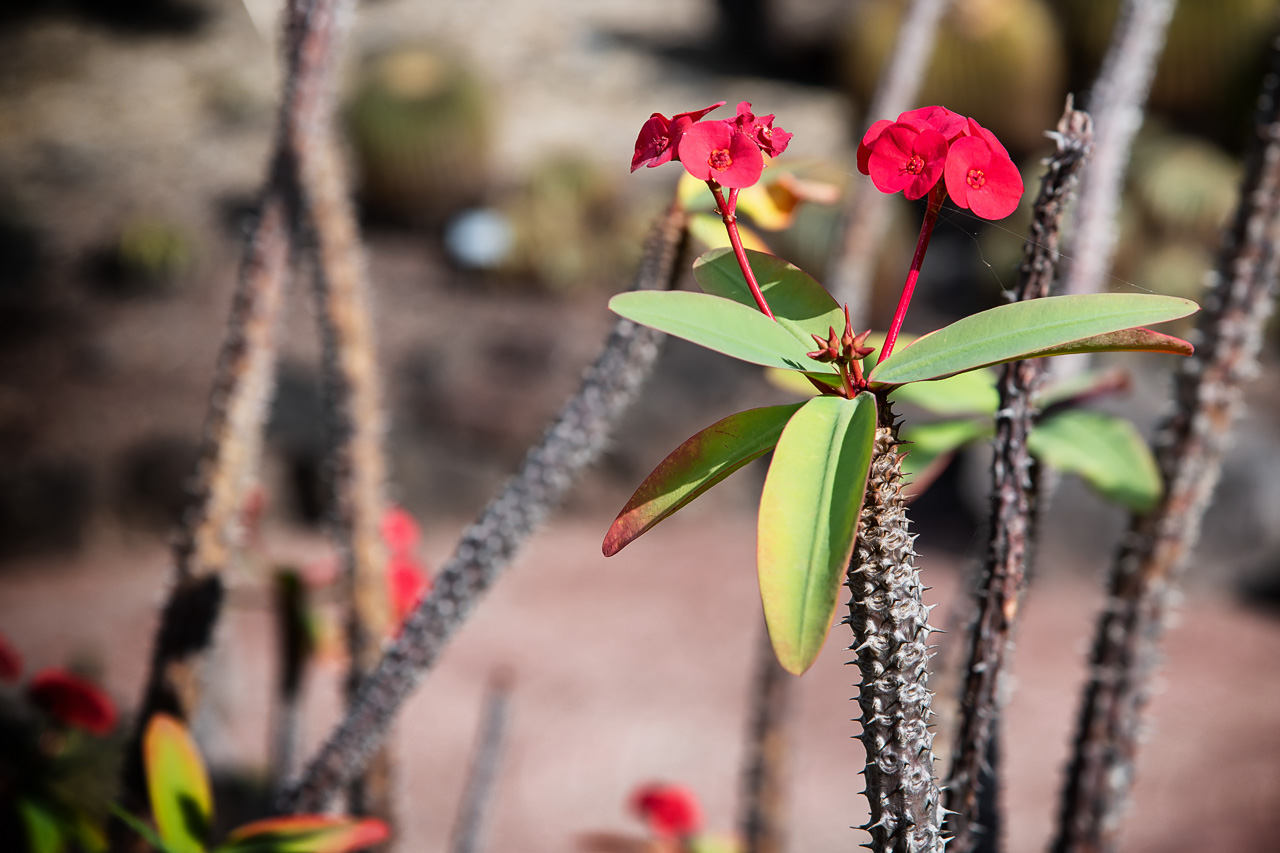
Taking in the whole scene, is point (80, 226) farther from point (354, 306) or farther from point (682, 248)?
point (682, 248)

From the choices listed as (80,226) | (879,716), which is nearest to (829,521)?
(879,716)

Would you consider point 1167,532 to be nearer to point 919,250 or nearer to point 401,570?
point 919,250

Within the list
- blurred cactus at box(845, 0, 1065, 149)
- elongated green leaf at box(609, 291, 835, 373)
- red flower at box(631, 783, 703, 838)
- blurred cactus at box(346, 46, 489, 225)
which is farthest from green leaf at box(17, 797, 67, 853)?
blurred cactus at box(845, 0, 1065, 149)

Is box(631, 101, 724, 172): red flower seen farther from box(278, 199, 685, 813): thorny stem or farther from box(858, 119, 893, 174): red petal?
box(278, 199, 685, 813): thorny stem

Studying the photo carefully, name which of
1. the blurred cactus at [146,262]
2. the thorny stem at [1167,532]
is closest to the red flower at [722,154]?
the thorny stem at [1167,532]

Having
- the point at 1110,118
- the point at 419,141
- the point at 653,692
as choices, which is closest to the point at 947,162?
the point at 1110,118

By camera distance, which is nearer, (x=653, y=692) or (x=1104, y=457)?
(x=1104, y=457)
